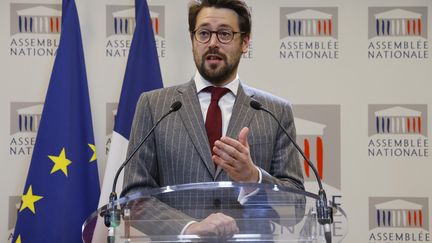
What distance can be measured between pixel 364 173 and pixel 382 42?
84 cm

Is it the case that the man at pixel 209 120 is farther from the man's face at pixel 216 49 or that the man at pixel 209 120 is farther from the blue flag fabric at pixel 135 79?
the blue flag fabric at pixel 135 79

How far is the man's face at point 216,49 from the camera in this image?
261 cm

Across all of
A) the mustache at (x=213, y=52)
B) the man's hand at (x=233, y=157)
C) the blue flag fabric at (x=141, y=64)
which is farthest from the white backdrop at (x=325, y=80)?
the man's hand at (x=233, y=157)

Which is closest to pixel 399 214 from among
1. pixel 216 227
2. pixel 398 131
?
pixel 398 131

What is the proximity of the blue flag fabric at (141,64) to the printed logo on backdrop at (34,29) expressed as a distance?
527mm

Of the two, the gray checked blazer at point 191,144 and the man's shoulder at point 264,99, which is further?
the man's shoulder at point 264,99

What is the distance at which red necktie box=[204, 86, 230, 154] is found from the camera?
2549 millimetres

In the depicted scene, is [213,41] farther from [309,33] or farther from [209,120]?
[309,33]

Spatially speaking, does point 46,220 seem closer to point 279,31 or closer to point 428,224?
point 279,31

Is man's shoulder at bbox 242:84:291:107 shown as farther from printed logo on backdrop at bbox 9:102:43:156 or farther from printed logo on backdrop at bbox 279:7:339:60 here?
printed logo on backdrop at bbox 9:102:43:156

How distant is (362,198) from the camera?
4.12 meters

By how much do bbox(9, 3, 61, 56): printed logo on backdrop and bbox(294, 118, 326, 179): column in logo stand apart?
163 cm

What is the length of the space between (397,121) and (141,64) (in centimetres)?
165

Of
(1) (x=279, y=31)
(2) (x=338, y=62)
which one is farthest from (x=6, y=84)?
(2) (x=338, y=62)
